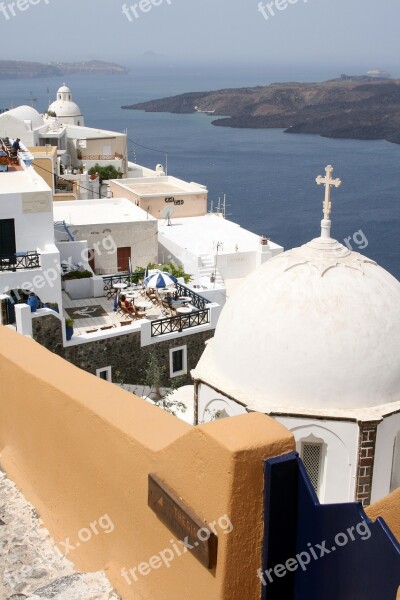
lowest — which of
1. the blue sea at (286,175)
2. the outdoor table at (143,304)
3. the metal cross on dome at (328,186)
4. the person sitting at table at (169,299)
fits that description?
the blue sea at (286,175)

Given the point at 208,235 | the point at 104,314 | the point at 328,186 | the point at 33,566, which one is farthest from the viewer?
the point at 208,235

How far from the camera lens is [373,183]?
318ft

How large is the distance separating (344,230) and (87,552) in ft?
219

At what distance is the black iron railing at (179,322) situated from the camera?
21.8 metres

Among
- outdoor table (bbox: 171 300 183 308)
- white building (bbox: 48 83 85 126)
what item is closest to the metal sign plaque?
outdoor table (bbox: 171 300 183 308)

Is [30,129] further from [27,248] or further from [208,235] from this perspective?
[27,248]

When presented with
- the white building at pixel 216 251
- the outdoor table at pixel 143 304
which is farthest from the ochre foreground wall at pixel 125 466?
the white building at pixel 216 251

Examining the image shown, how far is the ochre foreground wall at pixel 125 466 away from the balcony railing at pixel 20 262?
14014 mm

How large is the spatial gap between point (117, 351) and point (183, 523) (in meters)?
16.7

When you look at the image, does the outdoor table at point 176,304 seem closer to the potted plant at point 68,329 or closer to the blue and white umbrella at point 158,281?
the blue and white umbrella at point 158,281

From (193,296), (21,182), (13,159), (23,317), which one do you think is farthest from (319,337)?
(13,159)

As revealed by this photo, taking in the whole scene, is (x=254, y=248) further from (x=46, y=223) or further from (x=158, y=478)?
(x=158, y=478)

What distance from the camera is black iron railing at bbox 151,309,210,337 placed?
21.8m
